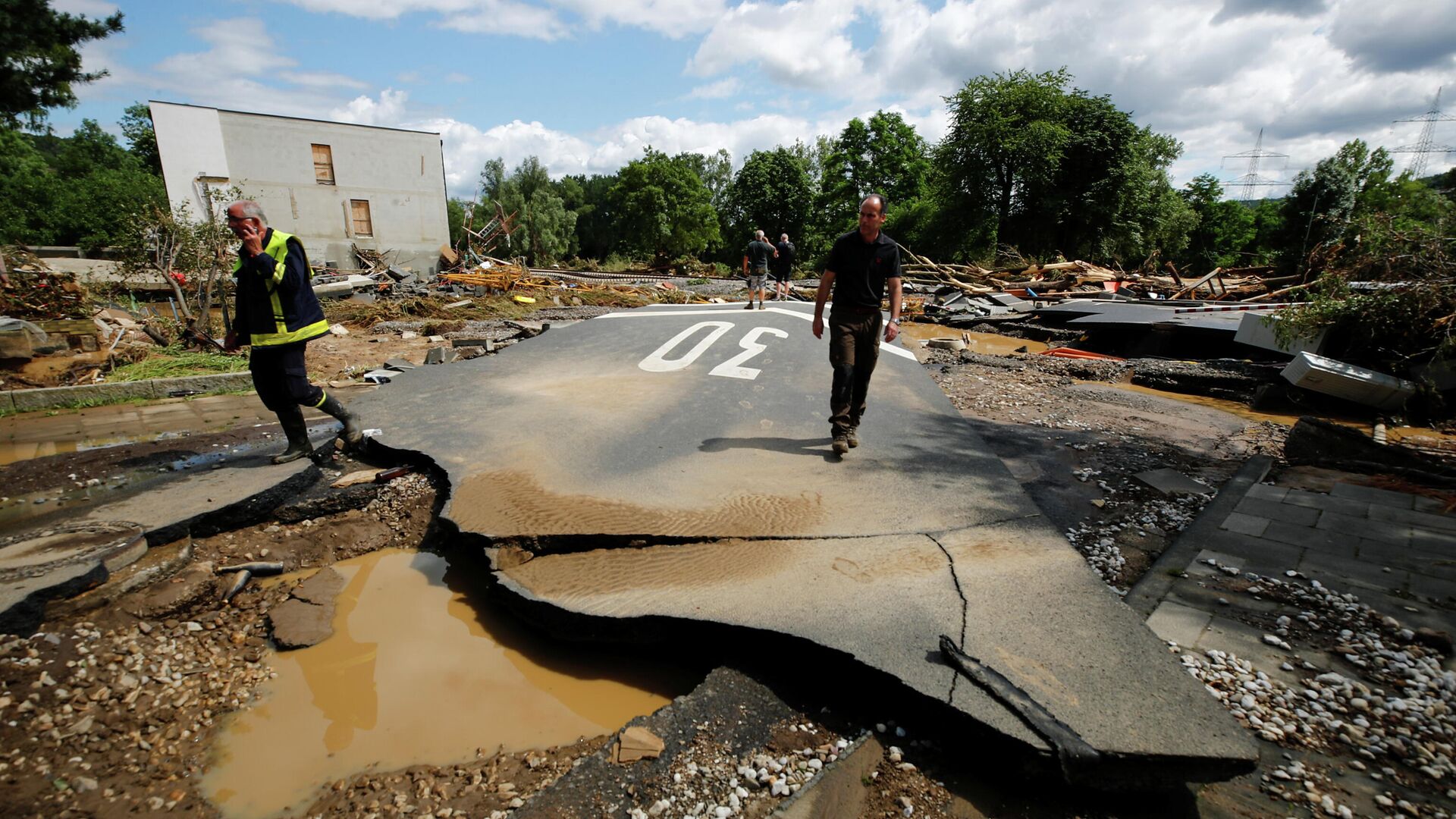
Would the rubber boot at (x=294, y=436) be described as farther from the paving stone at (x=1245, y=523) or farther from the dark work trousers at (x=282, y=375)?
the paving stone at (x=1245, y=523)

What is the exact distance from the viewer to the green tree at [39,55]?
9.99 m

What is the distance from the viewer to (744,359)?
6699 mm

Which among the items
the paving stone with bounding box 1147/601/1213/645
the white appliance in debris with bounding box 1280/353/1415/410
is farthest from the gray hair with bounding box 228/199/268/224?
the white appliance in debris with bounding box 1280/353/1415/410

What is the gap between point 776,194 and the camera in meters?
46.0

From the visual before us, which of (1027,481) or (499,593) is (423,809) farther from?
(1027,481)

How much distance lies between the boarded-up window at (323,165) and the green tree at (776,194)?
2698 cm

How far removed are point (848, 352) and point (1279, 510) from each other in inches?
113

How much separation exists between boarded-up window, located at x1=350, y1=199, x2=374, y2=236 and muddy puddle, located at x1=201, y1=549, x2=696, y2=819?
98.0ft

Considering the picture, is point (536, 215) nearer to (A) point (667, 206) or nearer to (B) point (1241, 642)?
(A) point (667, 206)

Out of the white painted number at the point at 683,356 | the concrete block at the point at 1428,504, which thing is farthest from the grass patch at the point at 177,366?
the concrete block at the point at 1428,504

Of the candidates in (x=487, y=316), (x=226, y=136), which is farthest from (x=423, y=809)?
(x=226, y=136)

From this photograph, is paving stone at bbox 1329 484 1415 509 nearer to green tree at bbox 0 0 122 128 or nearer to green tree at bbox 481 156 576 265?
green tree at bbox 0 0 122 128

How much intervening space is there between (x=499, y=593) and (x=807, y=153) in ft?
179

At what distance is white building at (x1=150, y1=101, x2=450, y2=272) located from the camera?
24297 millimetres
